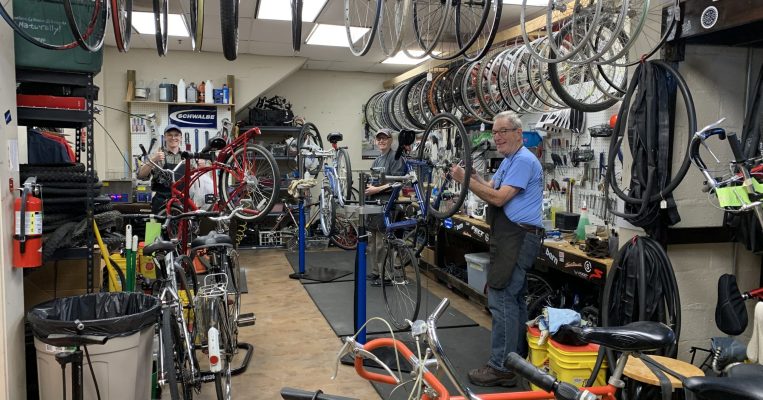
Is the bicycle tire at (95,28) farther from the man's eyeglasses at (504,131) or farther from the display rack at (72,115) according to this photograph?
the man's eyeglasses at (504,131)

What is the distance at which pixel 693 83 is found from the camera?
9.68ft

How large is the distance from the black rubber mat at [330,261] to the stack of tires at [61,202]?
3.29 metres

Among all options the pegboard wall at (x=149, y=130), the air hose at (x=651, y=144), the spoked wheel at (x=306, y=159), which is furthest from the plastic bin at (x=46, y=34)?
the pegboard wall at (x=149, y=130)

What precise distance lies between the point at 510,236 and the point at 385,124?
5.04 m

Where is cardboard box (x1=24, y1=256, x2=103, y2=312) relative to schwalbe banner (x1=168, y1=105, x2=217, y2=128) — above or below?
below

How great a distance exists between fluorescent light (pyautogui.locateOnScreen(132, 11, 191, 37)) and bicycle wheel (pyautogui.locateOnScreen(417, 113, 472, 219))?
128 inches

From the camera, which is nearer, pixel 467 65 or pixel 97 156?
pixel 467 65

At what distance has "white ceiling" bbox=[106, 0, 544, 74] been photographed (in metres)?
5.56

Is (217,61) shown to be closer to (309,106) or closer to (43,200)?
(309,106)

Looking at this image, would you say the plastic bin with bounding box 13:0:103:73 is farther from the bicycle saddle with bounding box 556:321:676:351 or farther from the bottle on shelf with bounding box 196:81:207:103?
the bottle on shelf with bounding box 196:81:207:103

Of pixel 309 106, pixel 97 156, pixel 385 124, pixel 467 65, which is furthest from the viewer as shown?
pixel 309 106

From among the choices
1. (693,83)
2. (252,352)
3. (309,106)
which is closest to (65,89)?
(252,352)

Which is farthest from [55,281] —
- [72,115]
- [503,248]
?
[503,248]

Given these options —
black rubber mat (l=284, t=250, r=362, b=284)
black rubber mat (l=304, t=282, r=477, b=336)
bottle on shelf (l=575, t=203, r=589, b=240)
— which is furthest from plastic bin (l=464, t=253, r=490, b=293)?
black rubber mat (l=284, t=250, r=362, b=284)
